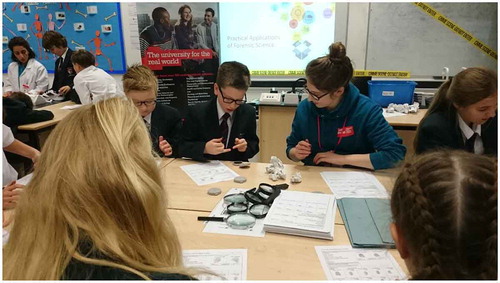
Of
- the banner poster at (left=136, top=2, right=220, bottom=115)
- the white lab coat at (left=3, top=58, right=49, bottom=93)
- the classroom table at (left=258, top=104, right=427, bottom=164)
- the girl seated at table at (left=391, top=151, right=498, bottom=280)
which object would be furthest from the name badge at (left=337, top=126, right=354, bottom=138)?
the white lab coat at (left=3, top=58, right=49, bottom=93)

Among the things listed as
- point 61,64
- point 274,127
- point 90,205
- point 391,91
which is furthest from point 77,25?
point 90,205

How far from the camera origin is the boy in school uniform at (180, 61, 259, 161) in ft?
6.46

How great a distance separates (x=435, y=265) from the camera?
0.65m

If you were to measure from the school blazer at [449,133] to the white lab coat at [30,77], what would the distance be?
458 centimetres

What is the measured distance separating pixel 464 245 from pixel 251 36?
385 centimetres

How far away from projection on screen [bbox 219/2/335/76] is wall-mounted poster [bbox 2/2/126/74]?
147 cm

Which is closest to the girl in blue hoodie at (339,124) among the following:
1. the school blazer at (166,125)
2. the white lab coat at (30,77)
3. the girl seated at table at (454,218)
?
the school blazer at (166,125)

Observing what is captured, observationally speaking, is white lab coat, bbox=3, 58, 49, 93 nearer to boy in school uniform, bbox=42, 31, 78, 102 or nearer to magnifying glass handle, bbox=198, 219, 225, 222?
boy in school uniform, bbox=42, 31, 78, 102


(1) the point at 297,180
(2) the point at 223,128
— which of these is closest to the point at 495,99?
(1) the point at 297,180

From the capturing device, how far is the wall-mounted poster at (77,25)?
4480mm

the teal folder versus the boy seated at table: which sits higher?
the boy seated at table

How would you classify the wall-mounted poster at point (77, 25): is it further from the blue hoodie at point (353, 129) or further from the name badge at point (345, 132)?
the name badge at point (345, 132)

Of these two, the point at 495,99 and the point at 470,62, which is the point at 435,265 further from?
the point at 470,62

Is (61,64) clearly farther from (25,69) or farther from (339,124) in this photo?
(339,124)
